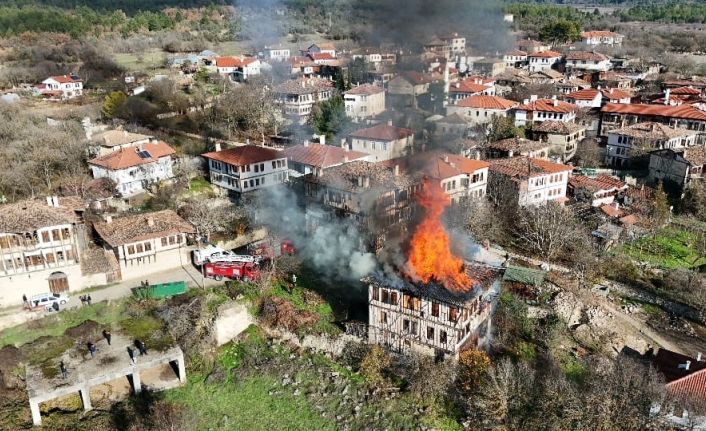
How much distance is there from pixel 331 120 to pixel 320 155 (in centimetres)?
1302

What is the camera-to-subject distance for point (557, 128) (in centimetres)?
6450

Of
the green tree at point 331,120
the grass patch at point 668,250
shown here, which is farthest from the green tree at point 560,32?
the grass patch at point 668,250

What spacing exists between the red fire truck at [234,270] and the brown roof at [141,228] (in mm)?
3462

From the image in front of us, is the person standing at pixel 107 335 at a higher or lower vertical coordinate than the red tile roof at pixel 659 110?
lower

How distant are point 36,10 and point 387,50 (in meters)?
104

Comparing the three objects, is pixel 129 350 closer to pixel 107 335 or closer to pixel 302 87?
pixel 107 335

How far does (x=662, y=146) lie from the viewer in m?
59.7

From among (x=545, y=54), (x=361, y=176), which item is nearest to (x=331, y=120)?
(x=361, y=176)

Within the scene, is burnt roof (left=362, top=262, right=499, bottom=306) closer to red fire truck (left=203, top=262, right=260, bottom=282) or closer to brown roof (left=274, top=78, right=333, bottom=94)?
red fire truck (left=203, top=262, right=260, bottom=282)

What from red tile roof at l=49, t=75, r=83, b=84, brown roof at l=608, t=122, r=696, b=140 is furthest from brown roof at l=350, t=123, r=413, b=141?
red tile roof at l=49, t=75, r=83, b=84

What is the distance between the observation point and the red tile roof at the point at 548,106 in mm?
68125

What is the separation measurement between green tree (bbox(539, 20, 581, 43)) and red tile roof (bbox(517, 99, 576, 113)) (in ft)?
164

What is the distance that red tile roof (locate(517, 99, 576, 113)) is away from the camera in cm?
6812

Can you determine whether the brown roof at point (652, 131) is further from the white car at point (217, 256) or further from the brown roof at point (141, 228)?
the brown roof at point (141, 228)
